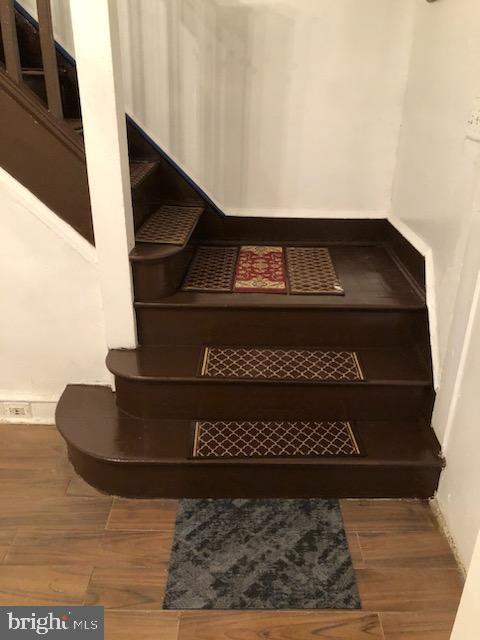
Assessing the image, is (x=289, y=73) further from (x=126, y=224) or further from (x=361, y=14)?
(x=126, y=224)

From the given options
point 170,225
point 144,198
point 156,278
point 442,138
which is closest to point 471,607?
point 156,278

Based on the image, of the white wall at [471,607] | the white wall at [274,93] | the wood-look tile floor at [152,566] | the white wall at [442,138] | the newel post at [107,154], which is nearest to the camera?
the white wall at [471,607]

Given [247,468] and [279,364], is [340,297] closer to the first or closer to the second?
[279,364]

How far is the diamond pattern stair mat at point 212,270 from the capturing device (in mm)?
2314

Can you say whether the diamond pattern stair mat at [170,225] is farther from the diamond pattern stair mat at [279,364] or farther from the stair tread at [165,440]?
the stair tread at [165,440]

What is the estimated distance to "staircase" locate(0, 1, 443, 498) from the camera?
1.90 m

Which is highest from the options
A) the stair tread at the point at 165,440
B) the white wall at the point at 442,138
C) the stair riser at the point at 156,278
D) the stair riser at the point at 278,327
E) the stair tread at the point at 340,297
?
the white wall at the point at 442,138

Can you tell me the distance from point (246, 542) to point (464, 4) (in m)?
2.13

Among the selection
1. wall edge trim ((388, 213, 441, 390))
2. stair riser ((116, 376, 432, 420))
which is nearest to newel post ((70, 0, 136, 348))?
stair riser ((116, 376, 432, 420))

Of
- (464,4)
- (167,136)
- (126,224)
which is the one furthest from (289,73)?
(126,224)

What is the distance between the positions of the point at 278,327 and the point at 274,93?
4.23 ft

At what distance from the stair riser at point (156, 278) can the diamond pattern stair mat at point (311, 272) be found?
531 millimetres

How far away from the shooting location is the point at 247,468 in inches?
73.8

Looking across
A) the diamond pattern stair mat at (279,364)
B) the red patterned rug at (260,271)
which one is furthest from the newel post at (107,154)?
the red patterned rug at (260,271)
